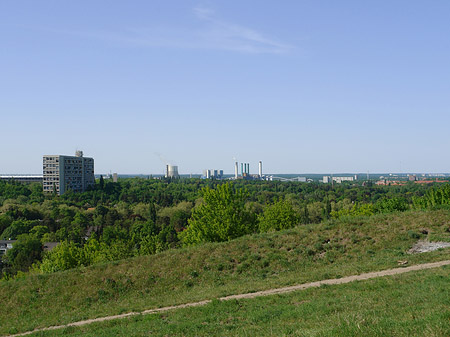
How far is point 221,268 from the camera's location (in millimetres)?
25516

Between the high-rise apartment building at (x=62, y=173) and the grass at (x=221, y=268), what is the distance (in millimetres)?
162047

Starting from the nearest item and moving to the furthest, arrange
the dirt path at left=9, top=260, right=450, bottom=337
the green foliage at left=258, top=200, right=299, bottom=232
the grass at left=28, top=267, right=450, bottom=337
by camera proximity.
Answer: the grass at left=28, top=267, right=450, bottom=337 < the dirt path at left=9, top=260, right=450, bottom=337 < the green foliage at left=258, top=200, right=299, bottom=232

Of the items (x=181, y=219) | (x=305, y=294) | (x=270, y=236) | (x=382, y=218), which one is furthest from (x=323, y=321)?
(x=181, y=219)

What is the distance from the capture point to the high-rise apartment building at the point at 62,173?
179 metres

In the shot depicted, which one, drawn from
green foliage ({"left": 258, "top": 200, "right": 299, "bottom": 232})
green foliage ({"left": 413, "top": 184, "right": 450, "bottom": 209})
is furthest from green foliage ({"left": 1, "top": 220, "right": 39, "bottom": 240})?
green foliage ({"left": 413, "top": 184, "right": 450, "bottom": 209})

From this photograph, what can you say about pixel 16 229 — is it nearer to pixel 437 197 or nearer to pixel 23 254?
pixel 23 254

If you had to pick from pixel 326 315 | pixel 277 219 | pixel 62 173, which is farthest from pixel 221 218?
pixel 62 173

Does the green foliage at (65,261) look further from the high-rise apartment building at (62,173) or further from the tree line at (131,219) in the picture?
the high-rise apartment building at (62,173)

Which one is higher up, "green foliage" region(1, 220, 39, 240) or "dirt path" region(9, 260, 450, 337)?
"dirt path" region(9, 260, 450, 337)

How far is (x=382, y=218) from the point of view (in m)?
30.6

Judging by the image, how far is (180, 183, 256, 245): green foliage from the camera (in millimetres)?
44281

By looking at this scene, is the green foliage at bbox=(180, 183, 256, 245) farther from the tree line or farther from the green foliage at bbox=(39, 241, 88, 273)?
the green foliage at bbox=(39, 241, 88, 273)

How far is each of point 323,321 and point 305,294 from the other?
17.6ft

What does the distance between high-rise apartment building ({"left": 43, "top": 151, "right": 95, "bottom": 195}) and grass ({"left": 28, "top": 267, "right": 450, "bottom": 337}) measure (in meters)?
175
